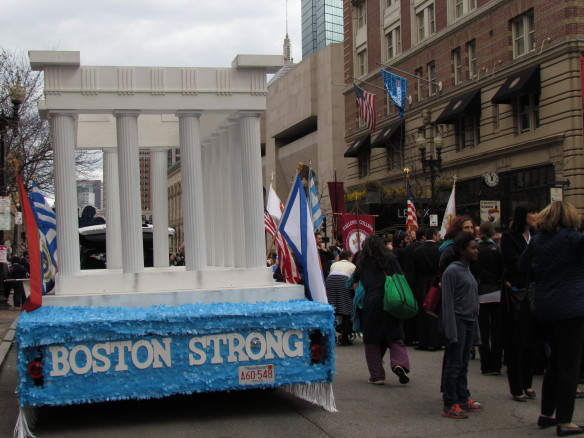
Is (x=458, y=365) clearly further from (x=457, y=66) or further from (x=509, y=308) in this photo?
(x=457, y=66)

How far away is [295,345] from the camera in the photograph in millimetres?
8141

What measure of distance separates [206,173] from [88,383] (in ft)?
16.0

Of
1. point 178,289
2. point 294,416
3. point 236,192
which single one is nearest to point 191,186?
point 236,192

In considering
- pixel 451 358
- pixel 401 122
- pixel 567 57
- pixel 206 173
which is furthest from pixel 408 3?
pixel 451 358

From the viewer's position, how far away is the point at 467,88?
40.6m

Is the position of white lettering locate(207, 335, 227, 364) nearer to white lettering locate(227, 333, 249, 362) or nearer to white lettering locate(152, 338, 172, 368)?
white lettering locate(227, 333, 249, 362)

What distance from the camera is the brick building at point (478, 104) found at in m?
32.4

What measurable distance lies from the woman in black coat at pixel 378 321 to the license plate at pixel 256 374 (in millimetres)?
2344

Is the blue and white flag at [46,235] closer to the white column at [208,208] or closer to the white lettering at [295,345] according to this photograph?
the white column at [208,208]

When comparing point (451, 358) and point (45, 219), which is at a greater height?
point (45, 219)

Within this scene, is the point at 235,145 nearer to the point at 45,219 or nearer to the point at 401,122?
the point at 45,219

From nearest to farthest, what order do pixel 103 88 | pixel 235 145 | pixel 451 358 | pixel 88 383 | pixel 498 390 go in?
1. pixel 88 383
2. pixel 451 358
3. pixel 103 88
4. pixel 498 390
5. pixel 235 145

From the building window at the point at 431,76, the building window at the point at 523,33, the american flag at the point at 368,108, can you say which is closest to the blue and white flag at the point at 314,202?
the building window at the point at 523,33

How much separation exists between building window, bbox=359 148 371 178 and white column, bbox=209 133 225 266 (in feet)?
140
